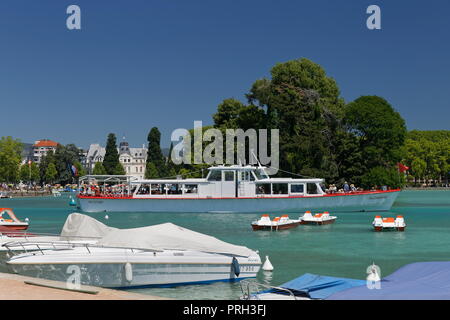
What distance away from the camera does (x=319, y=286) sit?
513 inches

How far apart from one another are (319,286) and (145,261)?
5.94m

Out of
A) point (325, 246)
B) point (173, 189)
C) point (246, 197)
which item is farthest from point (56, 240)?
point (173, 189)

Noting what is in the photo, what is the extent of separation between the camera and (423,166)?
147 m

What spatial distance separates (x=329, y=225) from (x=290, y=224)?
463cm

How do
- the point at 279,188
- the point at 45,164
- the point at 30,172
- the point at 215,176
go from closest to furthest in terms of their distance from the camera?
1. the point at 215,176
2. the point at 279,188
3. the point at 30,172
4. the point at 45,164

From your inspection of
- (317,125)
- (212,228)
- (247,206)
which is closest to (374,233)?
(212,228)

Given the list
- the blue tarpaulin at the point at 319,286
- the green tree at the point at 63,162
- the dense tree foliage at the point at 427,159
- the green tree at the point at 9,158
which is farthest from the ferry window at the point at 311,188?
the green tree at the point at 63,162

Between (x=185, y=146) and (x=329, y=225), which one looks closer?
(x=329, y=225)

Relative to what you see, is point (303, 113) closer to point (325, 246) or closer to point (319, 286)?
point (325, 246)

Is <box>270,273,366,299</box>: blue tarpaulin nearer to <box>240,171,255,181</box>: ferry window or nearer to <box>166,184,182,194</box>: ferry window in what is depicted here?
<box>240,171,255,181</box>: ferry window

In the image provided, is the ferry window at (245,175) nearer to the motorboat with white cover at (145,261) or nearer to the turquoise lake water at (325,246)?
A: the turquoise lake water at (325,246)

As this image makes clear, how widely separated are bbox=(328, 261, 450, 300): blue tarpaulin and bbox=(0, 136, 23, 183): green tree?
113682 millimetres

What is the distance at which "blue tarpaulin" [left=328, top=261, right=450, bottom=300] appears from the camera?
11144 millimetres
